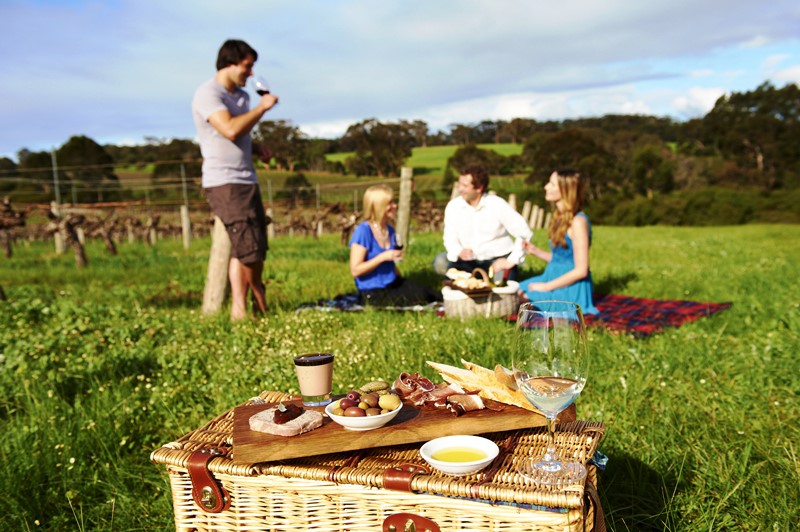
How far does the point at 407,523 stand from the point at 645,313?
4.62 m

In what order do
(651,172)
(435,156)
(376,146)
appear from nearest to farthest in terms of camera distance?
(376,146)
(651,172)
(435,156)

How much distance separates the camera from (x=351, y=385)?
354 centimetres

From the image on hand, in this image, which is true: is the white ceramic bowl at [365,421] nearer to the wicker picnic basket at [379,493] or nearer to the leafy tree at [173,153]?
the wicker picnic basket at [379,493]

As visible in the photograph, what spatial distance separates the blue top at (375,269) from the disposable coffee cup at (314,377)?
4.06 meters

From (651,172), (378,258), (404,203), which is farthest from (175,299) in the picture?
(651,172)

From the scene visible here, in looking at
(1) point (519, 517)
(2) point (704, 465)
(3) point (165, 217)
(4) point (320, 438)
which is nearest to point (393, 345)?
(2) point (704, 465)

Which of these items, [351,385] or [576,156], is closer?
[351,385]

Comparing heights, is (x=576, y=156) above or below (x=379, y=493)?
above

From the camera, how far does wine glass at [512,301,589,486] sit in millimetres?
1632

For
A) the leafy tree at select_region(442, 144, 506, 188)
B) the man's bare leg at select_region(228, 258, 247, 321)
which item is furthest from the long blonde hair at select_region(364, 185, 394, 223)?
the leafy tree at select_region(442, 144, 506, 188)

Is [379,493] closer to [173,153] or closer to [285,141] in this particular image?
[285,141]

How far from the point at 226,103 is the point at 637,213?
33.7m

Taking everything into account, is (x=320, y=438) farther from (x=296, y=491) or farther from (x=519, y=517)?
(x=519, y=517)

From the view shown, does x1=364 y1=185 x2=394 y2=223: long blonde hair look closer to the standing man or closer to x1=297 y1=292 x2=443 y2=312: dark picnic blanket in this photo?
x1=297 y1=292 x2=443 y2=312: dark picnic blanket
